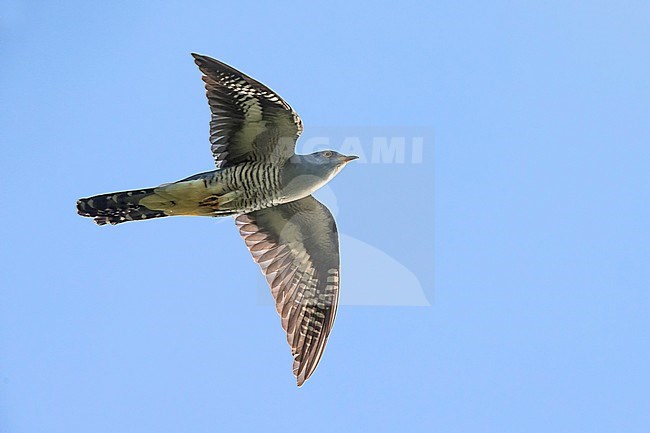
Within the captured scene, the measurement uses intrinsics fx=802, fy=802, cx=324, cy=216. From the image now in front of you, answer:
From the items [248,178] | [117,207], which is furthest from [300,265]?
[117,207]

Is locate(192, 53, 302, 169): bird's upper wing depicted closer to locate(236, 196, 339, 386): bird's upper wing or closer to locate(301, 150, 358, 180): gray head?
locate(301, 150, 358, 180): gray head

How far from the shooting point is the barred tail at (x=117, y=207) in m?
7.69

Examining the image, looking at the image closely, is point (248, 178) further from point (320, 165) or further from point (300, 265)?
point (300, 265)

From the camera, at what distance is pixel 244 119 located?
25.5ft

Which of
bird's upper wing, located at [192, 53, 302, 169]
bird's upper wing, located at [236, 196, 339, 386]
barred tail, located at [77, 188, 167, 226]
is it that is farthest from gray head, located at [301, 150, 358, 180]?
barred tail, located at [77, 188, 167, 226]

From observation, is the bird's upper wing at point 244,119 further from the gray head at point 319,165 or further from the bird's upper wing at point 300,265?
the bird's upper wing at point 300,265

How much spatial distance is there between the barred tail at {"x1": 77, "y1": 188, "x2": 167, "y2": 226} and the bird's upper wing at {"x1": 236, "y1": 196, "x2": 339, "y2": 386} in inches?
46.4

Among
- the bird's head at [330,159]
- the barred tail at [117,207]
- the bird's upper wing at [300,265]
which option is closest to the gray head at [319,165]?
the bird's head at [330,159]

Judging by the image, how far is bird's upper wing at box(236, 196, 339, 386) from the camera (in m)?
8.48

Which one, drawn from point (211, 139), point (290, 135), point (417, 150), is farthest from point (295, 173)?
point (417, 150)

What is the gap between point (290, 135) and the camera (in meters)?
7.76

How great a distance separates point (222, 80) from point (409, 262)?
2.89 m

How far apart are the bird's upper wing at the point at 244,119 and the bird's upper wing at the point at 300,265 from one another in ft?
2.59

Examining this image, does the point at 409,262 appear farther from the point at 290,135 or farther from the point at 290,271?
the point at 290,135
